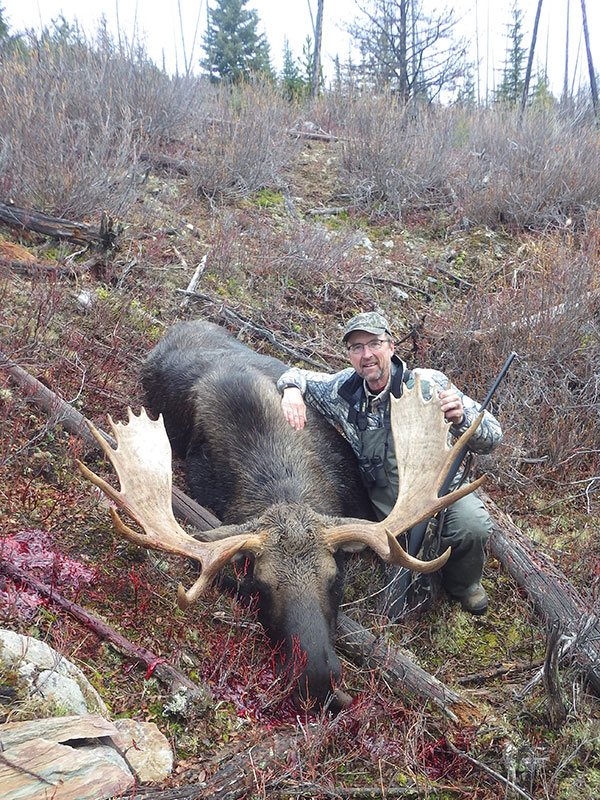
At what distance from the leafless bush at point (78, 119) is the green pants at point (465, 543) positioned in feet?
16.6

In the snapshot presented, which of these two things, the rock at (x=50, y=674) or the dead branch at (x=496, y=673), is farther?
the dead branch at (x=496, y=673)

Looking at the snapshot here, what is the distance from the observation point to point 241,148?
9.49 m

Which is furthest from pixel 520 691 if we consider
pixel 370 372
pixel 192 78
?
pixel 192 78

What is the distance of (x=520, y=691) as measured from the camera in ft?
11.3

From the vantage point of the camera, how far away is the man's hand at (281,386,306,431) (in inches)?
175

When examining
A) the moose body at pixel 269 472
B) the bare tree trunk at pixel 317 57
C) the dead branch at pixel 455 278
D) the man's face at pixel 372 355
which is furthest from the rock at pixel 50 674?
the bare tree trunk at pixel 317 57

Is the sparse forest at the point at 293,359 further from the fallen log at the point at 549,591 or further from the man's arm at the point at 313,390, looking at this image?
the man's arm at the point at 313,390

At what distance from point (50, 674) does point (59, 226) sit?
202 inches

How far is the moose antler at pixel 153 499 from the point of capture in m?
3.28

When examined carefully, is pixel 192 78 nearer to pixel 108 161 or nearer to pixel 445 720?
pixel 108 161

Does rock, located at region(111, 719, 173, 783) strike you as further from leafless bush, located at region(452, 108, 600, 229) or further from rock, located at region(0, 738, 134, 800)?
leafless bush, located at region(452, 108, 600, 229)

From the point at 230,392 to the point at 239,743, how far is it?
244 cm

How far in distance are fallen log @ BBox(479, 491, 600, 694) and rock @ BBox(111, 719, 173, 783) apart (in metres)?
1.82

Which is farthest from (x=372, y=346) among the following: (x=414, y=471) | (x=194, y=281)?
(x=194, y=281)
